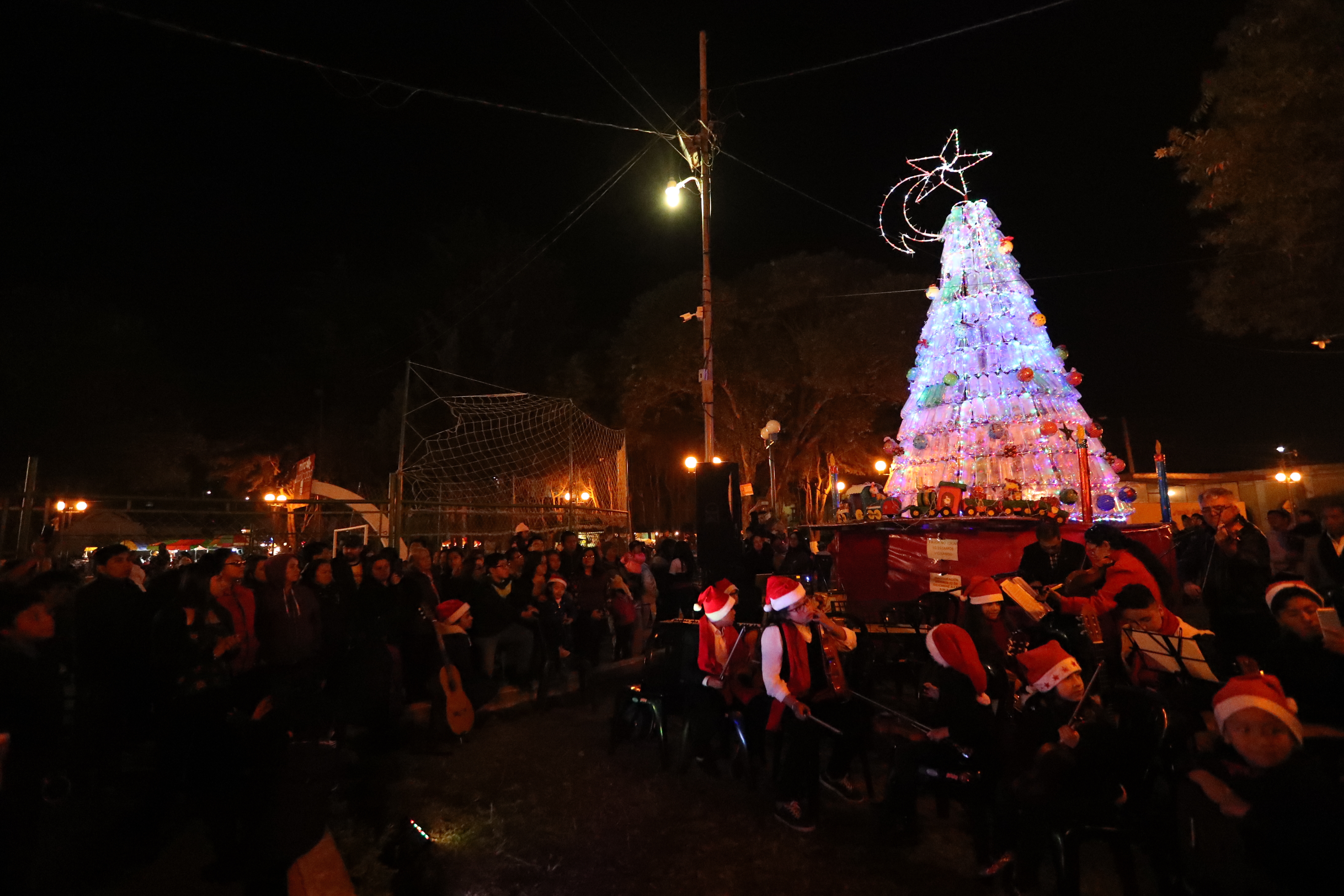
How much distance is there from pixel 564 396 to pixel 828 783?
22794 millimetres

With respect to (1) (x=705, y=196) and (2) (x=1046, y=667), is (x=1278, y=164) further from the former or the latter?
(2) (x=1046, y=667)

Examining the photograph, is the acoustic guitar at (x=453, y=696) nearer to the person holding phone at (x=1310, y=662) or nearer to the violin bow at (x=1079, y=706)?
the violin bow at (x=1079, y=706)

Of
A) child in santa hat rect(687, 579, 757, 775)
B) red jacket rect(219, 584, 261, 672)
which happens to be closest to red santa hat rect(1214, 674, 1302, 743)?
child in santa hat rect(687, 579, 757, 775)

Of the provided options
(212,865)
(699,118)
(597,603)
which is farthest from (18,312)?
(212,865)

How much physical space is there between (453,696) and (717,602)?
2.73 metres

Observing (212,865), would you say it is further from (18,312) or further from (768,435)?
(18,312)

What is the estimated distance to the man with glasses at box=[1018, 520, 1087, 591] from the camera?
7.20 m

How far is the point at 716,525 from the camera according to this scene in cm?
981

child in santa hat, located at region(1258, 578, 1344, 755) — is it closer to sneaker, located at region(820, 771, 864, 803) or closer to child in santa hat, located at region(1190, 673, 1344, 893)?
child in santa hat, located at region(1190, 673, 1344, 893)

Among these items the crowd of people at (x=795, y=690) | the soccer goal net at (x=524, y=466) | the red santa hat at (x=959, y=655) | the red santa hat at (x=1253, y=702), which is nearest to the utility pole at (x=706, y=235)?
the soccer goal net at (x=524, y=466)

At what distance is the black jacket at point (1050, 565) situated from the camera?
7.19 m

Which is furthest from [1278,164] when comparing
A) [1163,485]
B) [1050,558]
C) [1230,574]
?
[1050,558]

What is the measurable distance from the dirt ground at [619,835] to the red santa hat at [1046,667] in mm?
1084

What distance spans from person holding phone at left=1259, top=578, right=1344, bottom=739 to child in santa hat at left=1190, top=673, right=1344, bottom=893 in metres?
0.98
